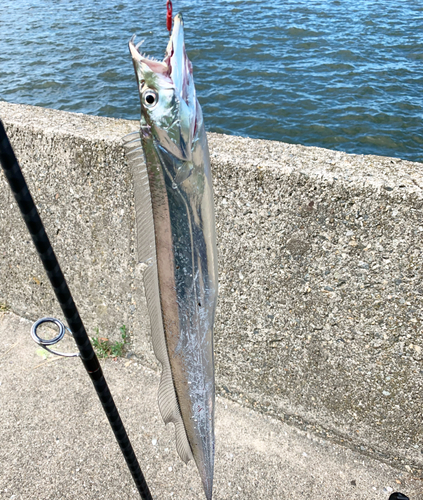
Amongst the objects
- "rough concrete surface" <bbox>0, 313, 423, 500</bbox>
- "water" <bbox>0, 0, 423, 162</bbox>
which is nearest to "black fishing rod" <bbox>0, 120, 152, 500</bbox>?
"rough concrete surface" <bbox>0, 313, 423, 500</bbox>

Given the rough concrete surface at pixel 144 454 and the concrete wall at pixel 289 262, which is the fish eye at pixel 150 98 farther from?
the rough concrete surface at pixel 144 454

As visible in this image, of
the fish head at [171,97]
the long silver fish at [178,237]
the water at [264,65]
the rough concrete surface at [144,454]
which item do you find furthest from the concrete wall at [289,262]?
the water at [264,65]

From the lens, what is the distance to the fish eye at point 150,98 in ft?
4.07

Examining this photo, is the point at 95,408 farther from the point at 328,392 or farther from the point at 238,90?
the point at 238,90

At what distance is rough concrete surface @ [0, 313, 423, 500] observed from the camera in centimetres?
248

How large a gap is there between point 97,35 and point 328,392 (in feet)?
42.1

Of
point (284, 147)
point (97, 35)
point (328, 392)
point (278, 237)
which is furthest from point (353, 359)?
point (97, 35)

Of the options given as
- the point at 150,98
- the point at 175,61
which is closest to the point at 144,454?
the point at 150,98

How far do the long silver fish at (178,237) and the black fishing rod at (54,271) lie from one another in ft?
0.86

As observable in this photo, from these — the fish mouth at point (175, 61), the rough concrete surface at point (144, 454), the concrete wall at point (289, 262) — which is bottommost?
the rough concrete surface at point (144, 454)

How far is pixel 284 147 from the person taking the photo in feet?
7.68

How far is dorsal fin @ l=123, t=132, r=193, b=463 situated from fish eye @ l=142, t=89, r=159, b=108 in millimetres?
188

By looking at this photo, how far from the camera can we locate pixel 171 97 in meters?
1.24

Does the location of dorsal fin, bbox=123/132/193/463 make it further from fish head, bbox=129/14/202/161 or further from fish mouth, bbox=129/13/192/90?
fish mouth, bbox=129/13/192/90
